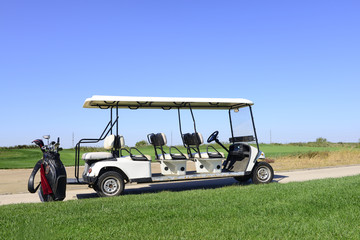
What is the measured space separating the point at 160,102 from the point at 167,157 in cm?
145

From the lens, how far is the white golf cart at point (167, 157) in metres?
8.36

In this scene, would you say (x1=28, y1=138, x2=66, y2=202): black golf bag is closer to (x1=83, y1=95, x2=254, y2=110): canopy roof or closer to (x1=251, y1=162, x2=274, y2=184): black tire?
(x1=83, y1=95, x2=254, y2=110): canopy roof

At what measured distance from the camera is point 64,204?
6.76 m

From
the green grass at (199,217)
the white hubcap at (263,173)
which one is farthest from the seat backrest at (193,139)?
the green grass at (199,217)

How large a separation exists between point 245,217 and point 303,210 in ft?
3.68

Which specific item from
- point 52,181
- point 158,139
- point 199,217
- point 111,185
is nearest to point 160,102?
point 158,139

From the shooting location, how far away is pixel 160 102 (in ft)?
30.9

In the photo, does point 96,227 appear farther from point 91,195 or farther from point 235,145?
point 235,145

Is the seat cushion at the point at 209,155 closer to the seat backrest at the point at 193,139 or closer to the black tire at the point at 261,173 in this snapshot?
the seat backrest at the point at 193,139

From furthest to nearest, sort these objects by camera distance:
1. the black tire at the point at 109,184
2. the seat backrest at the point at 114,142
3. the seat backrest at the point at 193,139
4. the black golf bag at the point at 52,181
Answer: the seat backrest at the point at 193,139 → the seat backrest at the point at 114,142 → the black tire at the point at 109,184 → the black golf bag at the point at 52,181

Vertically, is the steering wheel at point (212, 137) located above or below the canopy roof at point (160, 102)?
below

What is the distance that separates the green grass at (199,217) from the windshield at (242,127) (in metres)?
3.08

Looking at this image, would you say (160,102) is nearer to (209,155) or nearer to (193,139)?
(193,139)

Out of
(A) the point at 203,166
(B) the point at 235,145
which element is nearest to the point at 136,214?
(A) the point at 203,166
